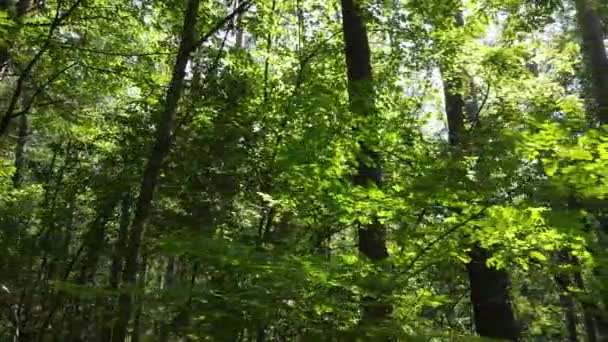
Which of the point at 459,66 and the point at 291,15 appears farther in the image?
the point at 291,15

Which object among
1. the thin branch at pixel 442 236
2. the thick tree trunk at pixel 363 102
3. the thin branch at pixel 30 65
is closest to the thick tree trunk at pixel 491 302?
the thick tree trunk at pixel 363 102

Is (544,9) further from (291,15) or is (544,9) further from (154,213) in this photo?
(154,213)

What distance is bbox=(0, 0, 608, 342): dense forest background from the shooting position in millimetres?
3984

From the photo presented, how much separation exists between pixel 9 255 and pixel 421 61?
12.7m

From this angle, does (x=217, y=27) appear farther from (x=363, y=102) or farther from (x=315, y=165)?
(x=315, y=165)

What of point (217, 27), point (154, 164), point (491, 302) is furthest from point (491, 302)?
point (217, 27)

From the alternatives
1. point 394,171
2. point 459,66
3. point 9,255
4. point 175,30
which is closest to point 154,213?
point 175,30

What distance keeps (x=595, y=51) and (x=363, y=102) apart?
17.3 ft

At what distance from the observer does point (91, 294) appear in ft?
11.8

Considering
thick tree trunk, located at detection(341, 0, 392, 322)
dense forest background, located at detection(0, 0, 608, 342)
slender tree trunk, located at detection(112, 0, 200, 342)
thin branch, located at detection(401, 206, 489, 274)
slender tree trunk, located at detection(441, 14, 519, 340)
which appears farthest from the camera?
slender tree trunk, located at detection(441, 14, 519, 340)

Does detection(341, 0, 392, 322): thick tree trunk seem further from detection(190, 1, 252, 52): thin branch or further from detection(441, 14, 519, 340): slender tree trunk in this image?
detection(190, 1, 252, 52): thin branch

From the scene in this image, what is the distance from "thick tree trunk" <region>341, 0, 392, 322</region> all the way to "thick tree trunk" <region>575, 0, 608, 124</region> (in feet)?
11.9

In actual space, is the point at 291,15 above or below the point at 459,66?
above

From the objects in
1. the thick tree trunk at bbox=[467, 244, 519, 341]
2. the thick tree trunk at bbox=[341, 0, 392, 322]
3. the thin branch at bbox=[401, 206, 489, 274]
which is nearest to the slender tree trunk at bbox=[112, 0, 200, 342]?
the thick tree trunk at bbox=[341, 0, 392, 322]
